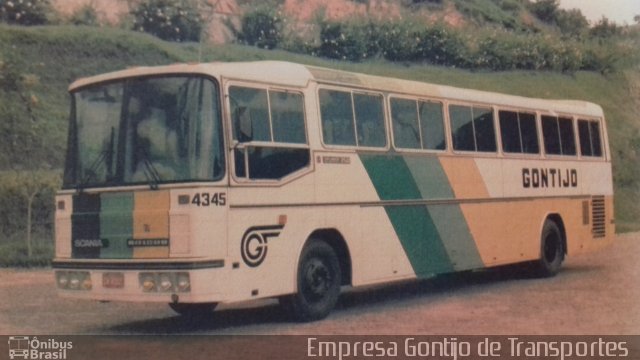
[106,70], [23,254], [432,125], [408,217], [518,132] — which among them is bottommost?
[408,217]

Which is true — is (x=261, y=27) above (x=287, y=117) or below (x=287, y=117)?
above

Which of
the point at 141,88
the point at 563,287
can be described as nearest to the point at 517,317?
the point at 563,287

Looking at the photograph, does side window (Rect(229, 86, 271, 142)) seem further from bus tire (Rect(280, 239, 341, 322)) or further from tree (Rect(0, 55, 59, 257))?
tree (Rect(0, 55, 59, 257))

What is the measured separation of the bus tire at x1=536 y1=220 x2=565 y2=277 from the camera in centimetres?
1448

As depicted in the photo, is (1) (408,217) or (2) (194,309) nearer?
(2) (194,309)

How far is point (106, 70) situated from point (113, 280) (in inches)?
446

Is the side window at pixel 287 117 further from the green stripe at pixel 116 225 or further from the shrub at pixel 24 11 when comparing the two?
the shrub at pixel 24 11

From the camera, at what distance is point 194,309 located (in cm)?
1128

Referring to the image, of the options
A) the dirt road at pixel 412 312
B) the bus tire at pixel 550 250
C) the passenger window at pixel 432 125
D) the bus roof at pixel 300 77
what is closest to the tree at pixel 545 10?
the bus roof at pixel 300 77

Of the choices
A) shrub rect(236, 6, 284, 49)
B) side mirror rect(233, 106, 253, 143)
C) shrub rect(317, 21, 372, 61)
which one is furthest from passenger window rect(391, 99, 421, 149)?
shrub rect(317, 21, 372, 61)

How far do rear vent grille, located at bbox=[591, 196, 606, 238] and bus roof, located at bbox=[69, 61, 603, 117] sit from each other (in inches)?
90.4

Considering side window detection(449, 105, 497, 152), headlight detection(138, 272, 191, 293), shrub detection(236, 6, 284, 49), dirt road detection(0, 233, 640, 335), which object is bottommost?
dirt road detection(0, 233, 640, 335)

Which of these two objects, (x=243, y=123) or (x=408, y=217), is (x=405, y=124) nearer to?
(x=408, y=217)

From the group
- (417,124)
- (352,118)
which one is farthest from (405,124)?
(352,118)
